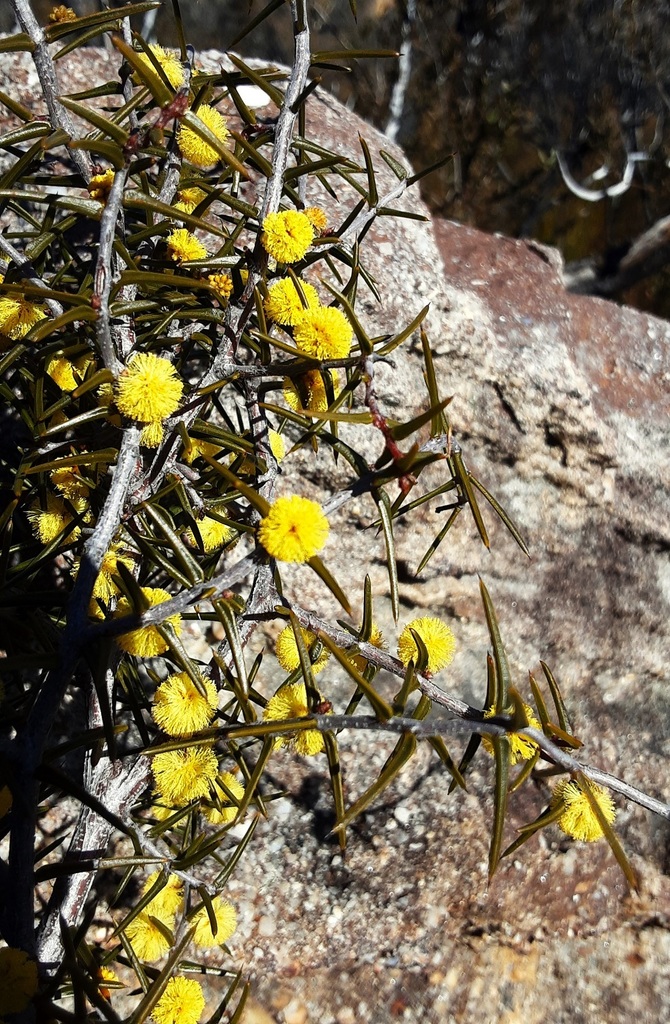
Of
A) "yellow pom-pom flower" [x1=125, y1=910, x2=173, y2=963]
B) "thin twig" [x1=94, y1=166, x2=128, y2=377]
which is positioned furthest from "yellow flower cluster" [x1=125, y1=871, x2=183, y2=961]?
"thin twig" [x1=94, y1=166, x2=128, y2=377]

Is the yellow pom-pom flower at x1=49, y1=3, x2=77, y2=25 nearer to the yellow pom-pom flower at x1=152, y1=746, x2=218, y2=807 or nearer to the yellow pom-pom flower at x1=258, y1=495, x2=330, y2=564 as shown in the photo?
the yellow pom-pom flower at x1=258, y1=495, x2=330, y2=564

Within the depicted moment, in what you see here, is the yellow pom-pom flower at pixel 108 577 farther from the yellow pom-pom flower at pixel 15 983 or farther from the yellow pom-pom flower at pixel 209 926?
the yellow pom-pom flower at pixel 209 926

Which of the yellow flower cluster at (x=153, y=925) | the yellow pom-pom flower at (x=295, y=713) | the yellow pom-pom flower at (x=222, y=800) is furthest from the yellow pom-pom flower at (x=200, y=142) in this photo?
the yellow flower cluster at (x=153, y=925)

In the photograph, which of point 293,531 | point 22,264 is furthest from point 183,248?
point 293,531

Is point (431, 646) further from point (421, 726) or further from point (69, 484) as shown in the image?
point (69, 484)

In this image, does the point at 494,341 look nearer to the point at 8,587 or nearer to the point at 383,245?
the point at 383,245
